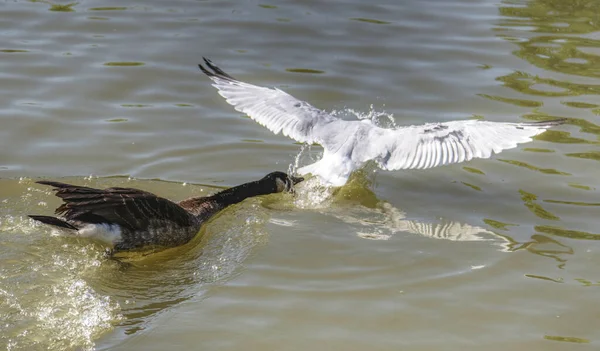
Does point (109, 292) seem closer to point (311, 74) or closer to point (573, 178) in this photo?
point (573, 178)

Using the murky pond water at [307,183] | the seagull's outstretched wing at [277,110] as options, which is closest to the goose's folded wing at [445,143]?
the murky pond water at [307,183]

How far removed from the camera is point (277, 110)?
802 cm

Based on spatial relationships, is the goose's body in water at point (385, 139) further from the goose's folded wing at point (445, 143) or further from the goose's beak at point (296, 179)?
the goose's beak at point (296, 179)

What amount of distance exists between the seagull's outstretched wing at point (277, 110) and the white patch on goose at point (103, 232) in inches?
85.2

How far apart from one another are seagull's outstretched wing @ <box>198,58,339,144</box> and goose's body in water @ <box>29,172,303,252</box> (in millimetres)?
1359

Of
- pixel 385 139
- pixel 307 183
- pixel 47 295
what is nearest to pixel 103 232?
pixel 47 295

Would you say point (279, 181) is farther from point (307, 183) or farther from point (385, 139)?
point (385, 139)

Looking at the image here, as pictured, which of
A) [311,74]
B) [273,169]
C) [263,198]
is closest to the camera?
[263,198]

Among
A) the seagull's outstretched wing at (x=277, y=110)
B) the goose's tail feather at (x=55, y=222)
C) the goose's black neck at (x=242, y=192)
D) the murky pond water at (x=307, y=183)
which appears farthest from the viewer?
the seagull's outstretched wing at (x=277, y=110)

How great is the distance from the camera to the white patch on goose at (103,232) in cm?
596

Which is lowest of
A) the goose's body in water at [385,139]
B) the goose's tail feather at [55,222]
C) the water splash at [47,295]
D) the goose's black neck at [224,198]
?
the water splash at [47,295]

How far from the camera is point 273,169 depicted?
26.0 feet

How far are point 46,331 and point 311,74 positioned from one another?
539 centimetres

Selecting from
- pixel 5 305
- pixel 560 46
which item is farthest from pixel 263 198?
pixel 560 46
